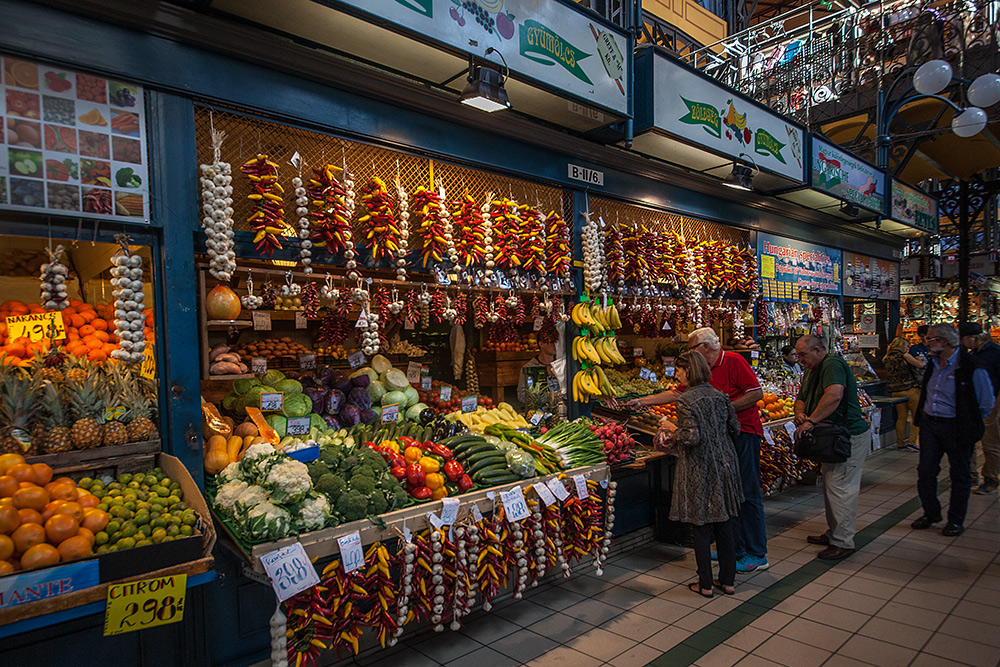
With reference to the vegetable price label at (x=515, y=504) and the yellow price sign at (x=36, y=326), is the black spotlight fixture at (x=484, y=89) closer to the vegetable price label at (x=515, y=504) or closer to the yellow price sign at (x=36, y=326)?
the vegetable price label at (x=515, y=504)

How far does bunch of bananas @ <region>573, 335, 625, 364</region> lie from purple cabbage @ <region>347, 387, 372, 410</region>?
2219mm

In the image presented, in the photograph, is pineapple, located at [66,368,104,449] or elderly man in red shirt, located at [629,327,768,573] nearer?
pineapple, located at [66,368,104,449]

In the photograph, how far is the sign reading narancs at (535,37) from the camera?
3750 millimetres

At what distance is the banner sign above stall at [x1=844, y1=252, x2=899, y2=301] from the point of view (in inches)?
445

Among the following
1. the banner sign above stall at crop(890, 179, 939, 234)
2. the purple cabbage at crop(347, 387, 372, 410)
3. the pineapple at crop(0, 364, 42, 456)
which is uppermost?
the banner sign above stall at crop(890, 179, 939, 234)

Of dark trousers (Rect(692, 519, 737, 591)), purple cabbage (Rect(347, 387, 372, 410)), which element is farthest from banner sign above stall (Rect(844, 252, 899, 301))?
purple cabbage (Rect(347, 387, 372, 410))

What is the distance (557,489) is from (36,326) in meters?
3.72

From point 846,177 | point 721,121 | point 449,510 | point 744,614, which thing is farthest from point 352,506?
point 846,177

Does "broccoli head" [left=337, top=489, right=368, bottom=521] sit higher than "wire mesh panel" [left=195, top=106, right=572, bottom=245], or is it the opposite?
"wire mesh panel" [left=195, top=106, right=572, bottom=245]

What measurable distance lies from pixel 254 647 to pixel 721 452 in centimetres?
348

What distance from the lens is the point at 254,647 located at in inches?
131

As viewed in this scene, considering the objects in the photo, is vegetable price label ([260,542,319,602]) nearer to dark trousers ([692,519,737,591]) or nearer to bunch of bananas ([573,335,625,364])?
dark trousers ([692,519,737,591])

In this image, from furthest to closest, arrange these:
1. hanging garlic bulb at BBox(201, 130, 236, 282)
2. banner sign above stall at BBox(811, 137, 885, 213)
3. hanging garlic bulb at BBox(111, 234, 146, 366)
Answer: banner sign above stall at BBox(811, 137, 885, 213), hanging garlic bulb at BBox(201, 130, 236, 282), hanging garlic bulb at BBox(111, 234, 146, 366)

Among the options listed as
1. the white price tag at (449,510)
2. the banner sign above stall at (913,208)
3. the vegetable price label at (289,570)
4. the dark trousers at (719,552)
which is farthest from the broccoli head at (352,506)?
the banner sign above stall at (913,208)
